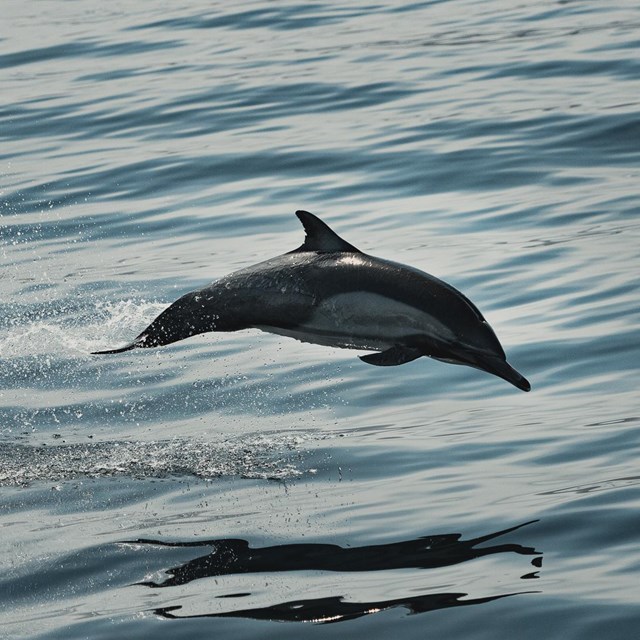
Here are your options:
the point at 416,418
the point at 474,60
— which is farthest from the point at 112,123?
the point at 416,418

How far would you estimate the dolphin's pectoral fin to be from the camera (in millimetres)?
7086

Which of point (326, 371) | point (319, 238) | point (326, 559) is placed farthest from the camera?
point (326, 371)

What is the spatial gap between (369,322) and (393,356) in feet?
0.70

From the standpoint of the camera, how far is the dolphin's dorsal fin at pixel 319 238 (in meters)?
7.32

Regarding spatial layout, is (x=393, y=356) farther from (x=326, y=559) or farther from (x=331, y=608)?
(x=331, y=608)

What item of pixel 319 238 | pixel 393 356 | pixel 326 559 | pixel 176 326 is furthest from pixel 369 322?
pixel 326 559

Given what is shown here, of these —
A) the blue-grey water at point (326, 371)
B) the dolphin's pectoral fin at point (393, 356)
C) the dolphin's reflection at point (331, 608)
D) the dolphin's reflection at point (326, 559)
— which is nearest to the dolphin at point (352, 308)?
the dolphin's pectoral fin at point (393, 356)

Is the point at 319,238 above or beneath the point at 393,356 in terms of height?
above

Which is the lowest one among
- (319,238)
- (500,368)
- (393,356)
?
(500,368)

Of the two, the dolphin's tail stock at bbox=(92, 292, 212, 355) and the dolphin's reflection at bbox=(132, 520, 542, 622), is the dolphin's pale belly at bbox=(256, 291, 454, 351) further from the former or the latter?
the dolphin's reflection at bbox=(132, 520, 542, 622)

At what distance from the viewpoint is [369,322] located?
723 cm

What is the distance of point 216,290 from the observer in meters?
7.50

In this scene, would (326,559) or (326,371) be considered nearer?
(326,559)

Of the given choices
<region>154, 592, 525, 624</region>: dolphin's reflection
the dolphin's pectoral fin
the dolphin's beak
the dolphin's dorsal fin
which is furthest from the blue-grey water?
the dolphin's dorsal fin
